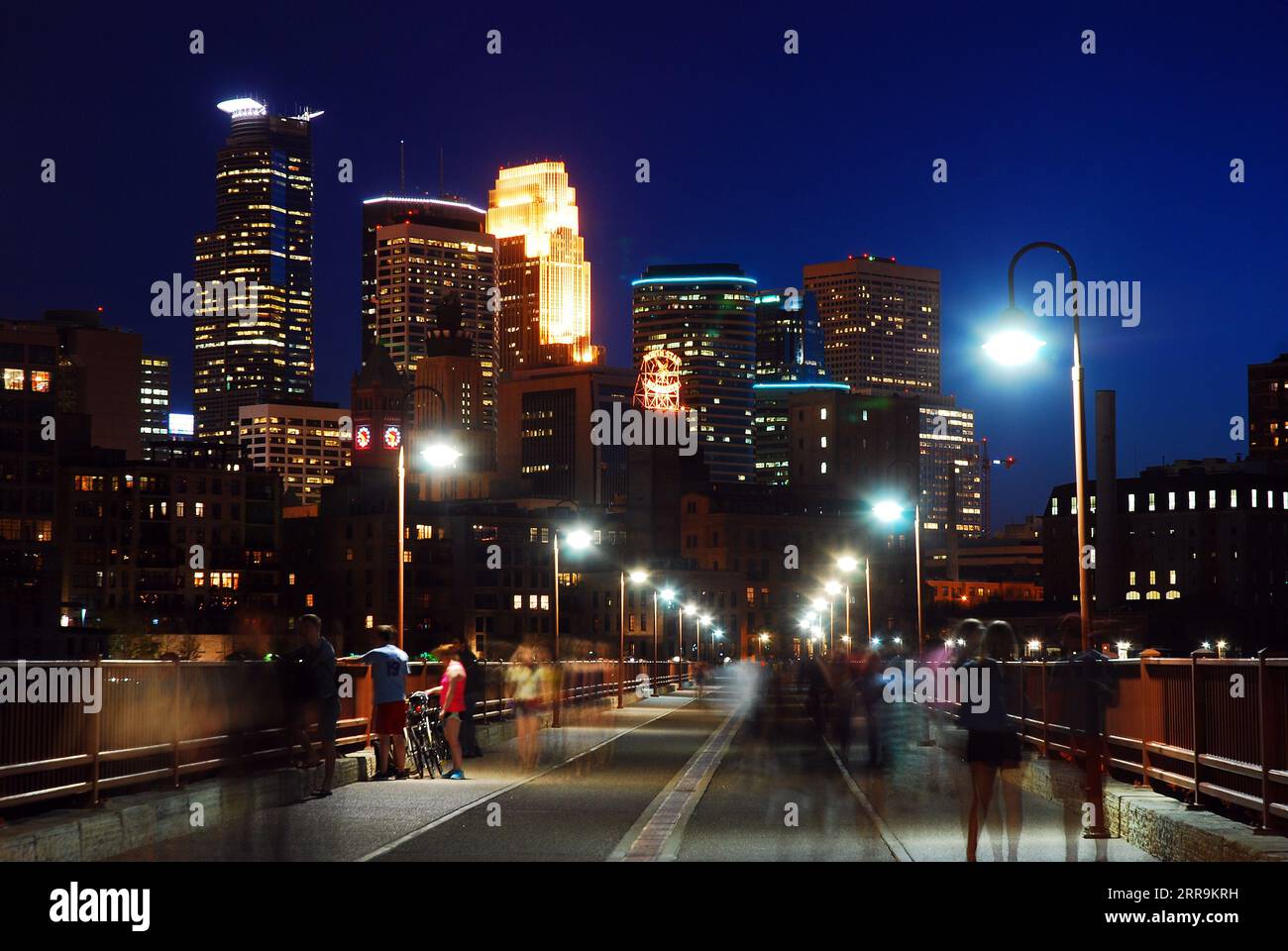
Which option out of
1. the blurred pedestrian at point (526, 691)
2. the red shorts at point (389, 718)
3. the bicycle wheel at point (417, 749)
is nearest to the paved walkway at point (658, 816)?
the bicycle wheel at point (417, 749)

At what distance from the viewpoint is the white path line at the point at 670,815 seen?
16.1 m

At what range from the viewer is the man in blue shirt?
80.6ft

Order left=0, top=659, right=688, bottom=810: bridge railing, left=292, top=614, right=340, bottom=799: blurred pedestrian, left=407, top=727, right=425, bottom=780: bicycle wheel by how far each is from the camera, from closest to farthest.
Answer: left=0, top=659, right=688, bottom=810: bridge railing, left=292, top=614, right=340, bottom=799: blurred pedestrian, left=407, top=727, right=425, bottom=780: bicycle wheel

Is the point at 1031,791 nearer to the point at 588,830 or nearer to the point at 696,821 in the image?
the point at 696,821

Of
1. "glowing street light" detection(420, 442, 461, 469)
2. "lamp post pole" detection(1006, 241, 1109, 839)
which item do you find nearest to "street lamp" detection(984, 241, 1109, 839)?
"lamp post pole" detection(1006, 241, 1109, 839)

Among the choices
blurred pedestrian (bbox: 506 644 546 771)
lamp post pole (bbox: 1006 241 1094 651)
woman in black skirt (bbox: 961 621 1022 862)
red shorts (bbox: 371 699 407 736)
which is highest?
lamp post pole (bbox: 1006 241 1094 651)

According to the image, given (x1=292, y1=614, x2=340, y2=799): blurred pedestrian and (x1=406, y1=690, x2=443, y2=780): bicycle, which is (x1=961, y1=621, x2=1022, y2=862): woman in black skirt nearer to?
(x1=292, y1=614, x2=340, y2=799): blurred pedestrian

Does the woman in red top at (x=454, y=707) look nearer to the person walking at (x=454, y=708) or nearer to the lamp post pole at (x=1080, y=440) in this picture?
the person walking at (x=454, y=708)

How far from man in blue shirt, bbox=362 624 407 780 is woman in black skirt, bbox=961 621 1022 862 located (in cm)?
1103

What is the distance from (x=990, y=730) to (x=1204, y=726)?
11.2 ft

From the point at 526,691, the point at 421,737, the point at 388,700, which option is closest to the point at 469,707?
the point at 421,737

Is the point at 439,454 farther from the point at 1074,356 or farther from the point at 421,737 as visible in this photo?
the point at 1074,356

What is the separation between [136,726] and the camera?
1861 cm
